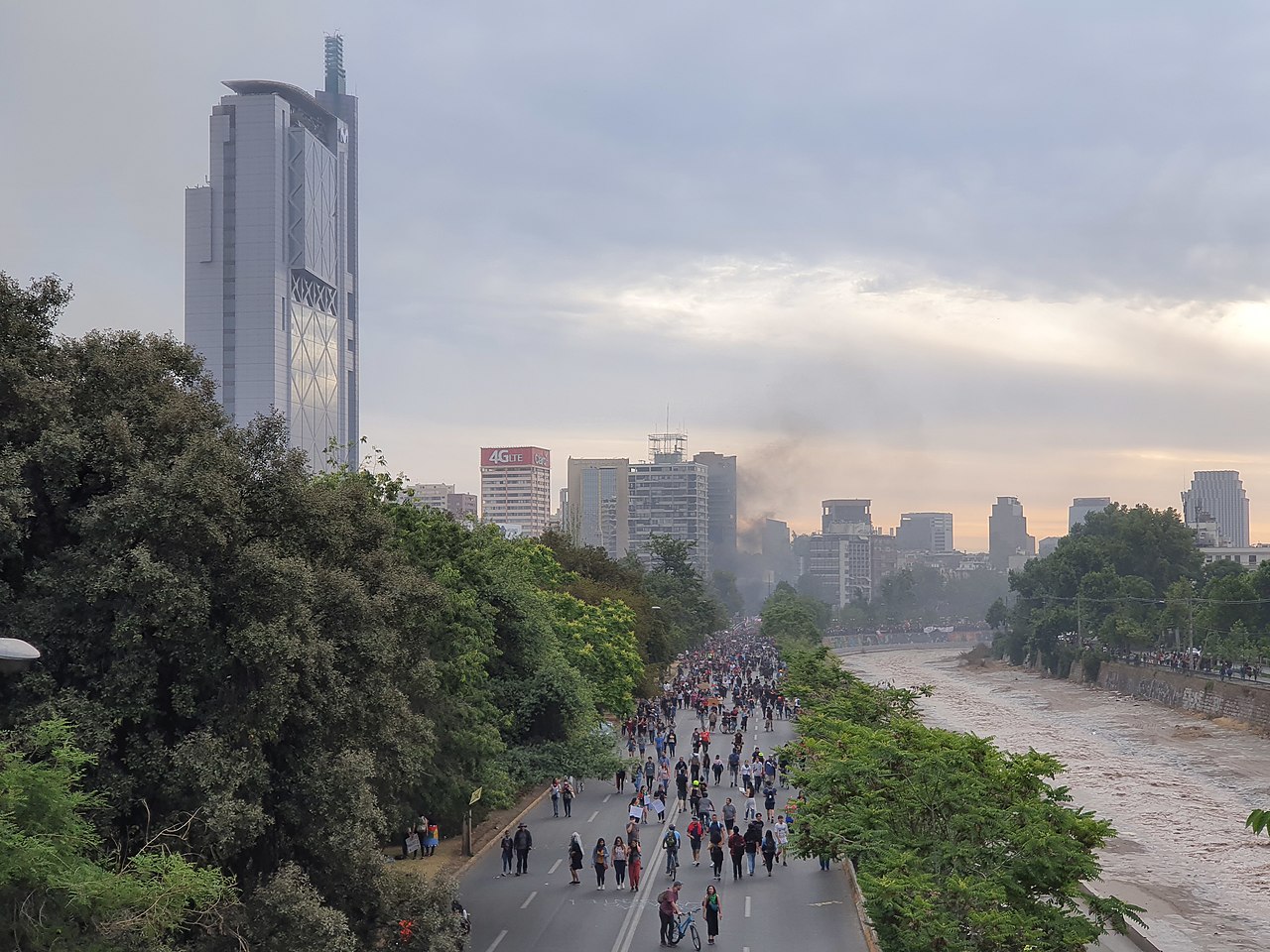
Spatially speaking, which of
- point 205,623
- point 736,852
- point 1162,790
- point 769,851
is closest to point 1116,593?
point 1162,790

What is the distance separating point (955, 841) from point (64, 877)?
12.5 m

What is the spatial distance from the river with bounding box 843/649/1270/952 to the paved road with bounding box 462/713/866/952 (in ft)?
27.7

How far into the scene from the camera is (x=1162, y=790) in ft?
186

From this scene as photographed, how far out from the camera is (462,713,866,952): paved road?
2569 centimetres

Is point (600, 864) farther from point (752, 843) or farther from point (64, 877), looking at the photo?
point (64, 877)

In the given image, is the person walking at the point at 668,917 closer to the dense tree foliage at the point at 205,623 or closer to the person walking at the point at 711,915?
the person walking at the point at 711,915

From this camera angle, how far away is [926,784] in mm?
20578

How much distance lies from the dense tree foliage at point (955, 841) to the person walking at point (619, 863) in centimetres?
737

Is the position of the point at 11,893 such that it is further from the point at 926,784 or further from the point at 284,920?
the point at 926,784

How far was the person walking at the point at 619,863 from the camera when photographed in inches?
1209

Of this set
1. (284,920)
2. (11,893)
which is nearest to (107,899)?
(11,893)

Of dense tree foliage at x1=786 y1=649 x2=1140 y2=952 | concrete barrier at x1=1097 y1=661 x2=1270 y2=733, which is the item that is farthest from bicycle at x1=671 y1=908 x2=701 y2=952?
concrete barrier at x1=1097 y1=661 x2=1270 y2=733

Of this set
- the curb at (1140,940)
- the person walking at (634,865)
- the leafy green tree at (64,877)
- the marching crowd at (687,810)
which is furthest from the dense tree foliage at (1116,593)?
the leafy green tree at (64,877)

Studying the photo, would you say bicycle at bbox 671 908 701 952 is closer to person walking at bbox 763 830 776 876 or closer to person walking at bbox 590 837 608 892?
person walking at bbox 590 837 608 892
